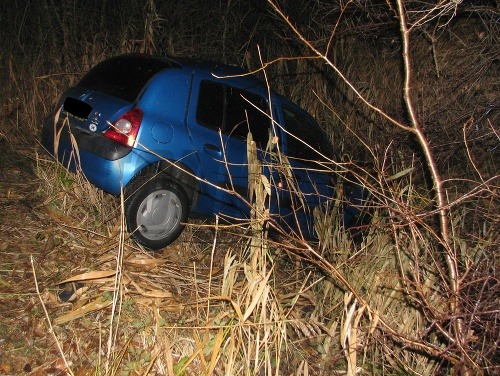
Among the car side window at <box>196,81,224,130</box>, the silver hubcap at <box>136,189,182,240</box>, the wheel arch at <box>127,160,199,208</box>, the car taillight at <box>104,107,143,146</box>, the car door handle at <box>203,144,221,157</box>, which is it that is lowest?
the silver hubcap at <box>136,189,182,240</box>

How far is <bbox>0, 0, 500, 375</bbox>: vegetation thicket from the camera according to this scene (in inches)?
116

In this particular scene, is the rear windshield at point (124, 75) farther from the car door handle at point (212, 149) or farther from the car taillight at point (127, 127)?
the car door handle at point (212, 149)

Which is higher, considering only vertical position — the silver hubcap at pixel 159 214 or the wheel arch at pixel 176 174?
the wheel arch at pixel 176 174

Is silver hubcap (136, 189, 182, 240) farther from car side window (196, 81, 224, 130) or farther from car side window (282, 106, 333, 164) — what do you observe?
car side window (282, 106, 333, 164)

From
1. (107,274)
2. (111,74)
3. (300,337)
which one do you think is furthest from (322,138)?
(107,274)

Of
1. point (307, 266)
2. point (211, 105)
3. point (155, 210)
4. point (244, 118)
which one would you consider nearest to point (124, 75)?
point (211, 105)

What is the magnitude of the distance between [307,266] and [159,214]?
1351 millimetres

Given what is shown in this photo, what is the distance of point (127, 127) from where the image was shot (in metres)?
4.56

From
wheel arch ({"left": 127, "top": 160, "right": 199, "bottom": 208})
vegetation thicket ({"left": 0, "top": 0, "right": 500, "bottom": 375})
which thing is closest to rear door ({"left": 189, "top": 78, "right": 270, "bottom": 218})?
wheel arch ({"left": 127, "top": 160, "right": 199, "bottom": 208})

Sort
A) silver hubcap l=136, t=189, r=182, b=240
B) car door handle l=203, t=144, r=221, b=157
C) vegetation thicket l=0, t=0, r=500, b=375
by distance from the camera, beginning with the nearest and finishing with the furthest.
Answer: vegetation thicket l=0, t=0, r=500, b=375 → silver hubcap l=136, t=189, r=182, b=240 → car door handle l=203, t=144, r=221, b=157

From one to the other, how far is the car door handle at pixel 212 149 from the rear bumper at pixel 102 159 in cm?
51

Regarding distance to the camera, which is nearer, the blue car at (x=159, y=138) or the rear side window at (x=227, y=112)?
the blue car at (x=159, y=138)

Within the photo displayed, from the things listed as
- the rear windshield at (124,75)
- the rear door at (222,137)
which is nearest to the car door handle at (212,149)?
the rear door at (222,137)

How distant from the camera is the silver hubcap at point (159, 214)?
466 cm
